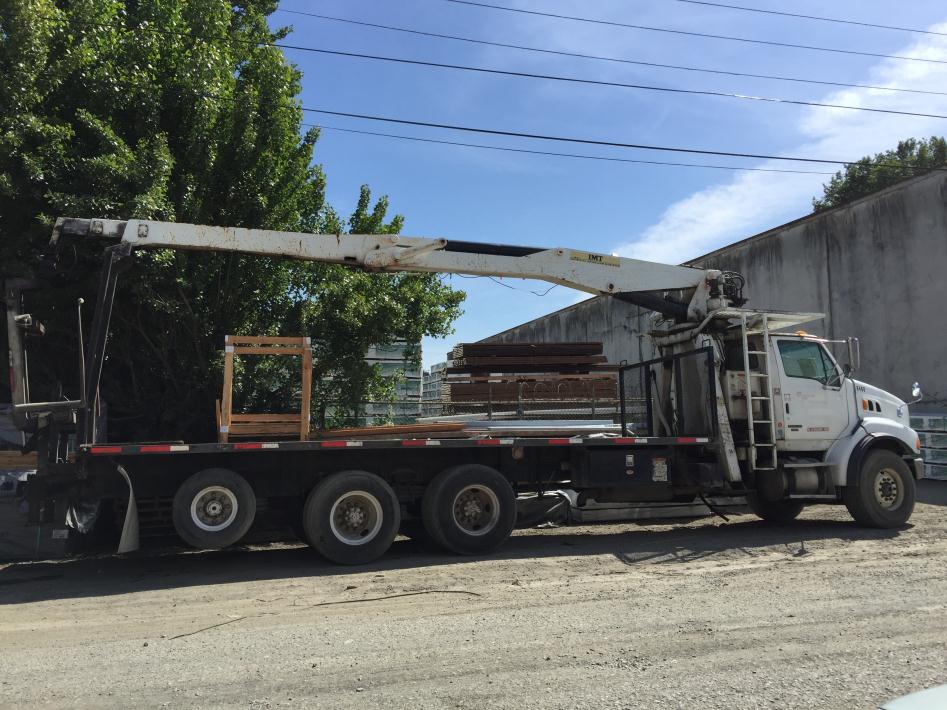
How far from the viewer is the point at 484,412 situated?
13797mm

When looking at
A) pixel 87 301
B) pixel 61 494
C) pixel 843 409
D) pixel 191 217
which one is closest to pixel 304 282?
pixel 191 217

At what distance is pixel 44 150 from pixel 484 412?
815 cm

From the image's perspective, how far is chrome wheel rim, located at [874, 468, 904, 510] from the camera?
10141 mm

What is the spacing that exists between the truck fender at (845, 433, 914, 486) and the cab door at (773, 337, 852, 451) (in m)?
0.34

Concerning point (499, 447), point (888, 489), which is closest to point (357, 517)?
point (499, 447)

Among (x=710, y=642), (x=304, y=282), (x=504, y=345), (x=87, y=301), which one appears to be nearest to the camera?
(x=710, y=642)

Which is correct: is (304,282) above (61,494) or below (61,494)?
above

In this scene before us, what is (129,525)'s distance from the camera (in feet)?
25.2

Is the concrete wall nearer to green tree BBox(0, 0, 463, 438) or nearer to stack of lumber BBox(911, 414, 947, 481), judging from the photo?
stack of lumber BBox(911, 414, 947, 481)

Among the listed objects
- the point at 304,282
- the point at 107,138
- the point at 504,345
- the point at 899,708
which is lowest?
the point at 899,708

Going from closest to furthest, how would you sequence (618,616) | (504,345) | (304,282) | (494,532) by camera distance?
(618,616) < (494,532) < (304,282) < (504,345)

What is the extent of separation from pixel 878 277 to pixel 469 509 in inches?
596

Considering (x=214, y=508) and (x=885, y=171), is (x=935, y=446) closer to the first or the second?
(x=214, y=508)

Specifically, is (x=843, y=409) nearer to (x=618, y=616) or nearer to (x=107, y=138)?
(x=618, y=616)
